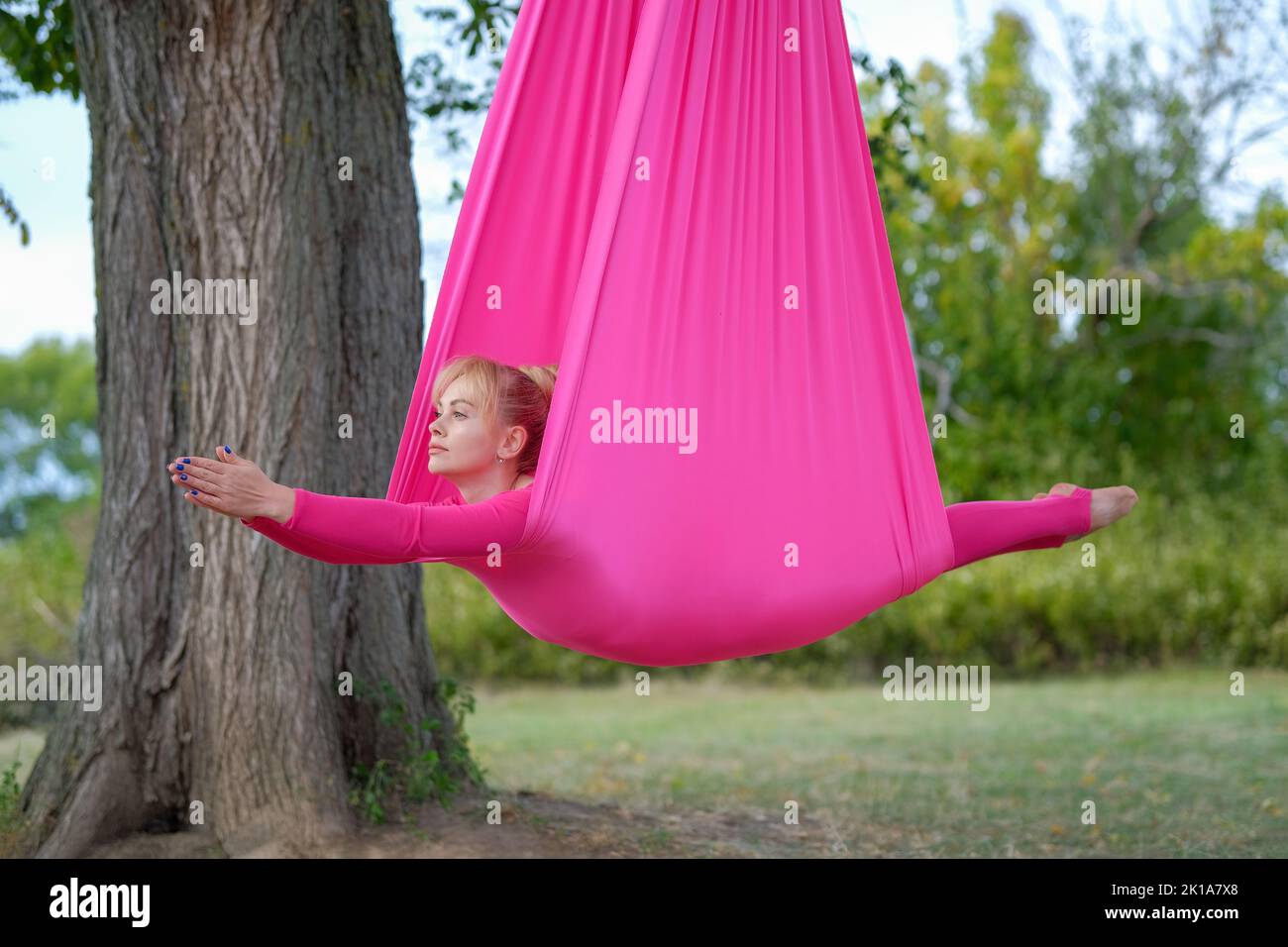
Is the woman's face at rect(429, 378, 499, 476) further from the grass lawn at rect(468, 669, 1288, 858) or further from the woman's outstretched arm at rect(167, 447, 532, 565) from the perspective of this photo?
the grass lawn at rect(468, 669, 1288, 858)

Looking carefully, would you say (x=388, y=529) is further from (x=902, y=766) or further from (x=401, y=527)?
(x=902, y=766)

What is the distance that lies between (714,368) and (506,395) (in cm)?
38

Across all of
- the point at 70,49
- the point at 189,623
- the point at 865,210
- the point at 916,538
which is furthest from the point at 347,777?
the point at 70,49

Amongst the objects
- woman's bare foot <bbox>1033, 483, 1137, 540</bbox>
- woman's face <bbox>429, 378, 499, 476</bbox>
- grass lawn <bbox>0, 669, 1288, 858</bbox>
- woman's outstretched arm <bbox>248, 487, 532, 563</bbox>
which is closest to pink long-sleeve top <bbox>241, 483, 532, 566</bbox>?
woman's outstretched arm <bbox>248, 487, 532, 563</bbox>

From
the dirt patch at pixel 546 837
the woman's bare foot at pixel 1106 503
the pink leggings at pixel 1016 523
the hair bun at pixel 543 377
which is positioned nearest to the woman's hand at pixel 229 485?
the hair bun at pixel 543 377

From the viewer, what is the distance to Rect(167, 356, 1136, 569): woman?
1939 mm

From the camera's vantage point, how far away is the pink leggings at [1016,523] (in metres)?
2.40

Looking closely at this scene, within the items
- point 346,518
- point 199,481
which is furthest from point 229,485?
point 346,518

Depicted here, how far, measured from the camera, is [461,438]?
2318 mm

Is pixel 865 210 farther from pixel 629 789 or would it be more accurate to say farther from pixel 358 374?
pixel 629 789

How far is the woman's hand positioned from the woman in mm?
126

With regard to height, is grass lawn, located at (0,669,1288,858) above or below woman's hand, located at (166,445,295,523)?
below

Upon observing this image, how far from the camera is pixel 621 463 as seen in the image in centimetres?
220

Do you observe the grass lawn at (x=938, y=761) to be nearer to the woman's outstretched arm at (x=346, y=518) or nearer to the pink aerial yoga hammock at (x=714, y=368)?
the pink aerial yoga hammock at (x=714, y=368)
